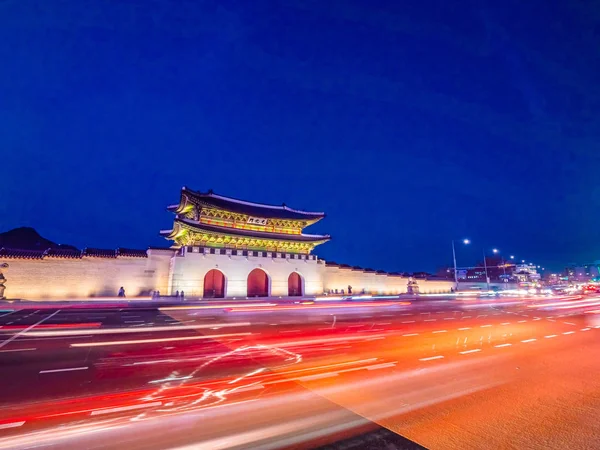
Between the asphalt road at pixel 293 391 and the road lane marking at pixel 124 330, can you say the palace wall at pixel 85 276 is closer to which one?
the road lane marking at pixel 124 330

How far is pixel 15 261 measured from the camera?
75.5ft

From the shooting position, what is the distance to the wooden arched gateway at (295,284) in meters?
35.8

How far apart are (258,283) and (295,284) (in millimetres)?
4541

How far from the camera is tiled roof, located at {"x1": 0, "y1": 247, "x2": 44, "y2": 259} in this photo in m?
22.7

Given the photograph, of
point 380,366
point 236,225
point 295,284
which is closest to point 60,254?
point 236,225

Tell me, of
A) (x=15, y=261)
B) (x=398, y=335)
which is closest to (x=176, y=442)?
(x=398, y=335)

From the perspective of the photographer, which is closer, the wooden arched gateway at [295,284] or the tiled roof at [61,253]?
the tiled roof at [61,253]

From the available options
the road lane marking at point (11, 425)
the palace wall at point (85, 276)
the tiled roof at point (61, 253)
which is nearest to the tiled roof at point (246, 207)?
the palace wall at point (85, 276)

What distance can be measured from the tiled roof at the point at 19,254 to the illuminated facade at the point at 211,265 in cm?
5

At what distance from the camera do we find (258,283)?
3462 cm

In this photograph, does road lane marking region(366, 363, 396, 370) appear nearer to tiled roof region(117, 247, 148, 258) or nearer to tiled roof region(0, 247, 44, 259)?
tiled roof region(117, 247, 148, 258)

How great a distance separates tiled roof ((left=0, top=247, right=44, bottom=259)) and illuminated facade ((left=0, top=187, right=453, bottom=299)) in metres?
0.05

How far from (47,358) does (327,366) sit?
23.1 feet

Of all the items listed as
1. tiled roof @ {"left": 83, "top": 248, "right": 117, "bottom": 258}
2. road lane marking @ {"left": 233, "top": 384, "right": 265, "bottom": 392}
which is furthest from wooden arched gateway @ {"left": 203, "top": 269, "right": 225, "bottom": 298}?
road lane marking @ {"left": 233, "top": 384, "right": 265, "bottom": 392}
